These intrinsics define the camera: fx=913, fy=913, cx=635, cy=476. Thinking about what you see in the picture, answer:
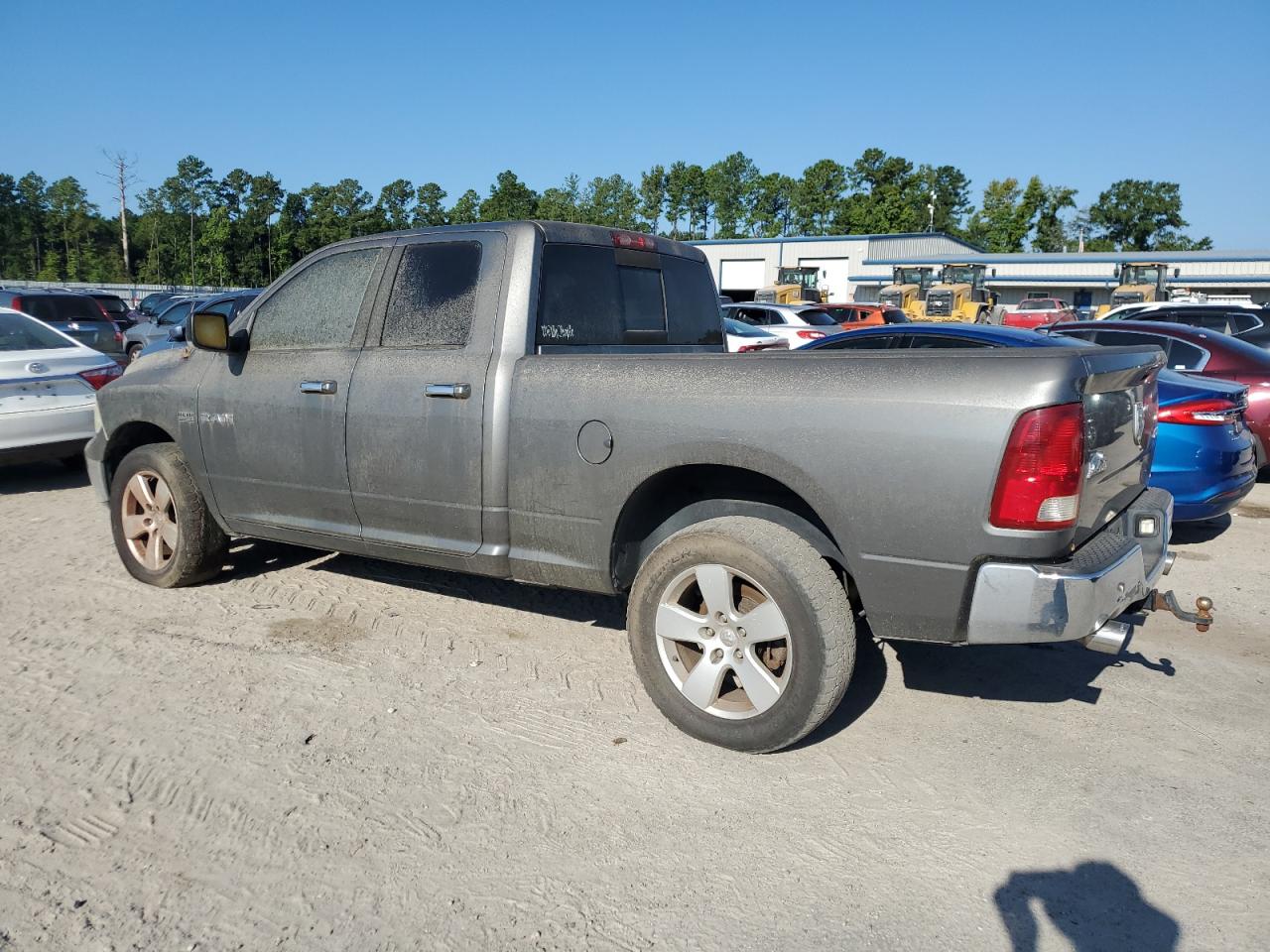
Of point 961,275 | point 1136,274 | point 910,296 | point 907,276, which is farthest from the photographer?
point 907,276

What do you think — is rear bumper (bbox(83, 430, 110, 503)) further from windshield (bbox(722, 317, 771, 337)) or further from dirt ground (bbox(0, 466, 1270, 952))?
windshield (bbox(722, 317, 771, 337))

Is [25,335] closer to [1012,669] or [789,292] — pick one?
[1012,669]

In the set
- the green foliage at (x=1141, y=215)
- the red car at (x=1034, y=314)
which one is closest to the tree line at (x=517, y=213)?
the green foliage at (x=1141, y=215)

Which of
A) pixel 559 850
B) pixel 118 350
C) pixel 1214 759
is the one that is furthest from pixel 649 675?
pixel 118 350

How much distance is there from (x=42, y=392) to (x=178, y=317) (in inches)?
518

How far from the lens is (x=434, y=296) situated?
427cm

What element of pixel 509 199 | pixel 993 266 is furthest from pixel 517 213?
pixel 993 266

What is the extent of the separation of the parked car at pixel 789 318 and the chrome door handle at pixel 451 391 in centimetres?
1561

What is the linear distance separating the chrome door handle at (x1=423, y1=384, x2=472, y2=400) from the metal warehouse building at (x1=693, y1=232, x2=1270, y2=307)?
50590 mm

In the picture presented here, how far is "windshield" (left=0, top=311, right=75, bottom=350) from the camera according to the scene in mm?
8328

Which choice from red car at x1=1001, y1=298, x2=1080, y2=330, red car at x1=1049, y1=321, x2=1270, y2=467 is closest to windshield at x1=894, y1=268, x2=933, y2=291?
red car at x1=1001, y1=298, x2=1080, y2=330

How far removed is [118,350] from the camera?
13.7m

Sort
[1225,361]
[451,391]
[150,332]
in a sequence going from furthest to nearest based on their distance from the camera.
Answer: [150,332] < [1225,361] < [451,391]

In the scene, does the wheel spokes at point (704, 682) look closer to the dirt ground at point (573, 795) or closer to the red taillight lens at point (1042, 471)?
the dirt ground at point (573, 795)
